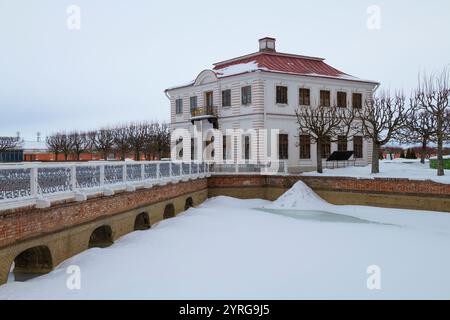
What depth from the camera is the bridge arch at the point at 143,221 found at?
16.1m

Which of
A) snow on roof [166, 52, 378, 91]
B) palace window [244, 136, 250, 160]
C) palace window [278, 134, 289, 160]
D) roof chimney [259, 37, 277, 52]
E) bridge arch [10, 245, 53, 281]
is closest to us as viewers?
bridge arch [10, 245, 53, 281]

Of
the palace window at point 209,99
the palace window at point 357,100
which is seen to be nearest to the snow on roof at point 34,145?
the palace window at point 209,99

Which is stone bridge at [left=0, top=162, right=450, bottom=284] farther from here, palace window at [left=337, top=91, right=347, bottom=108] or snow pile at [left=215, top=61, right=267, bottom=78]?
palace window at [left=337, top=91, right=347, bottom=108]

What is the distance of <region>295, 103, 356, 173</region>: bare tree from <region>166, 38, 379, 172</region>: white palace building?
0.65m

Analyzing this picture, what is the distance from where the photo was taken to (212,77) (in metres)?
29.6

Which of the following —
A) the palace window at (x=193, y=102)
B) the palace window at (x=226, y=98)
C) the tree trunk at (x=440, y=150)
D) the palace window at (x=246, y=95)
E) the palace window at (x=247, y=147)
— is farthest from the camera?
the palace window at (x=193, y=102)

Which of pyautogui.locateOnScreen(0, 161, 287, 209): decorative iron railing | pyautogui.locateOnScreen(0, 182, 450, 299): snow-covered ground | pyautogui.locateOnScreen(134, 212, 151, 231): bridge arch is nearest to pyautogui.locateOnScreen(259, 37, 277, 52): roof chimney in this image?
pyautogui.locateOnScreen(0, 161, 287, 209): decorative iron railing

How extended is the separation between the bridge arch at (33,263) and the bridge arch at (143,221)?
19.9ft

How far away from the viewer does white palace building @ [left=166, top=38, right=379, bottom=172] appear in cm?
2730

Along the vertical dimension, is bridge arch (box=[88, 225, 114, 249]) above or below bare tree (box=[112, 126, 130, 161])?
below

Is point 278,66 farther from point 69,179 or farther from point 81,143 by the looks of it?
point 81,143

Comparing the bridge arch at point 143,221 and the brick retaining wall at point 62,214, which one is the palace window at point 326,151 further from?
the bridge arch at point 143,221

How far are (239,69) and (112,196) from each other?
60.5 ft
